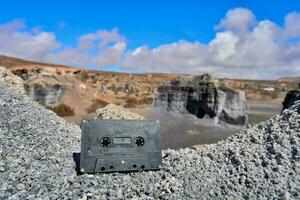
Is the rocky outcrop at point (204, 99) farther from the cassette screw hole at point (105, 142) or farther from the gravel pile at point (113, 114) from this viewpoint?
the cassette screw hole at point (105, 142)

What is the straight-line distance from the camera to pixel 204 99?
1564 inches

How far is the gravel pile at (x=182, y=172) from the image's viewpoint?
254 inches

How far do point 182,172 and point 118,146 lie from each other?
4.19ft

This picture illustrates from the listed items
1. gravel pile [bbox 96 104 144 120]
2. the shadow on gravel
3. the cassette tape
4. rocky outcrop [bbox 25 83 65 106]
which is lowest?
rocky outcrop [bbox 25 83 65 106]

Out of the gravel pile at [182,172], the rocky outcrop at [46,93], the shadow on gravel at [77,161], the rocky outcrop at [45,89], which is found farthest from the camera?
the rocky outcrop at [45,89]

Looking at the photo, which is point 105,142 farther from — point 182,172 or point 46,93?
point 46,93

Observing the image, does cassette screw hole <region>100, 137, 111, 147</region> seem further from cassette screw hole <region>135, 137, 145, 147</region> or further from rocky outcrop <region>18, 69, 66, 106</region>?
rocky outcrop <region>18, 69, 66, 106</region>

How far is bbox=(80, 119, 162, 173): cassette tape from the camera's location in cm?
747

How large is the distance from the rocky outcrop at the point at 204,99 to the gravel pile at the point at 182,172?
97.3ft

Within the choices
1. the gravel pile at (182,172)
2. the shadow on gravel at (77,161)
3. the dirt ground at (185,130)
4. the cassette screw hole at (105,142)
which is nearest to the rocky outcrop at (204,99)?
the dirt ground at (185,130)

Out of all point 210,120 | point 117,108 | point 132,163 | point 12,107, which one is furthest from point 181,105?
point 132,163

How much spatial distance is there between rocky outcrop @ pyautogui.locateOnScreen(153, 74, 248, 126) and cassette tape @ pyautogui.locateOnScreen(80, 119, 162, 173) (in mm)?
30622

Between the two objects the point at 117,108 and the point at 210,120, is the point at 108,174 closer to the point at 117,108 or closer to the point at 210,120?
the point at 117,108

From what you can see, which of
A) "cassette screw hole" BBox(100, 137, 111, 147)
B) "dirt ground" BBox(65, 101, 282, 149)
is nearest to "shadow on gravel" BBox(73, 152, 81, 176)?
"cassette screw hole" BBox(100, 137, 111, 147)
